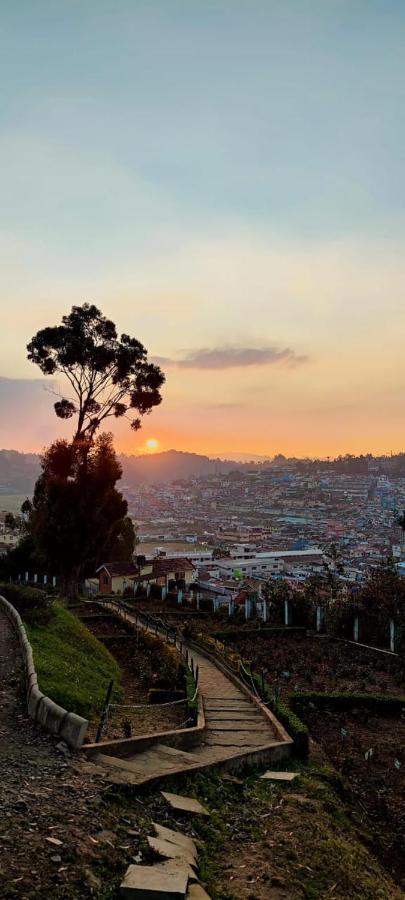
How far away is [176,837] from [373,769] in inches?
198

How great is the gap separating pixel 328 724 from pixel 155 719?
12.4 feet

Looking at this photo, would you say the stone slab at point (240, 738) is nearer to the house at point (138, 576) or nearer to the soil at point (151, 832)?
the soil at point (151, 832)

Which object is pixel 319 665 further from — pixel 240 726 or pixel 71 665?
pixel 71 665

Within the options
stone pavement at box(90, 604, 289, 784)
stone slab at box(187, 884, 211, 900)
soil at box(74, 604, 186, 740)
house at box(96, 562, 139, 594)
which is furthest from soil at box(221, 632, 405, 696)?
house at box(96, 562, 139, 594)

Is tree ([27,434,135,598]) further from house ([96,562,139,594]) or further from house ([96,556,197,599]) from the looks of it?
house ([96,562,139,594])

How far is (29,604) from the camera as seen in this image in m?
17.0

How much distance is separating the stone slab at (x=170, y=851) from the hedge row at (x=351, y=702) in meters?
7.90

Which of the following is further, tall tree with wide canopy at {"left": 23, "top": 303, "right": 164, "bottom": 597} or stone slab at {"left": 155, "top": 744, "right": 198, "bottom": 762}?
tall tree with wide canopy at {"left": 23, "top": 303, "right": 164, "bottom": 597}

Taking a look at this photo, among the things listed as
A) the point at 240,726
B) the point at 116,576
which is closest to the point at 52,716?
the point at 240,726

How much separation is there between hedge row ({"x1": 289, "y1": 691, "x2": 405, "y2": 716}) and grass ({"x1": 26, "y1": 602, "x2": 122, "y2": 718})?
387 cm

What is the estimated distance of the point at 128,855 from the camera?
5.99 m

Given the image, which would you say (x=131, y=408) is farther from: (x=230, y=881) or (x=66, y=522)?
(x=230, y=881)

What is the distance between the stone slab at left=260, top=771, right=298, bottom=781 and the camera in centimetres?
901

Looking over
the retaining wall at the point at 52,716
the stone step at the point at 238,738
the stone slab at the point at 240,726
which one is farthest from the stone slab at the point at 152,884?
the stone slab at the point at 240,726
